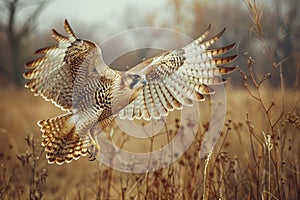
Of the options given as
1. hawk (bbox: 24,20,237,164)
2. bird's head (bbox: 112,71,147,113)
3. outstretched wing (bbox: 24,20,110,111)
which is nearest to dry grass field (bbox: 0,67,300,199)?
hawk (bbox: 24,20,237,164)

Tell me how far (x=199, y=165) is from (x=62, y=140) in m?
1.23

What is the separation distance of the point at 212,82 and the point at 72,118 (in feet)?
4.11

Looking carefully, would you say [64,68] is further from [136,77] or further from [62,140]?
[62,140]

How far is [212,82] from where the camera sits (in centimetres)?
388

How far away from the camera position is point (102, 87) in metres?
3.82

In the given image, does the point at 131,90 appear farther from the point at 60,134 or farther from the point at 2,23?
the point at 2,23

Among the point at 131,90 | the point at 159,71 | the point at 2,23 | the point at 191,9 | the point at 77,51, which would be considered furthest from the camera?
the point at 2,23

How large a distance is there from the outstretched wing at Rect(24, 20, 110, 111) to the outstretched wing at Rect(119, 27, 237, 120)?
532 mm

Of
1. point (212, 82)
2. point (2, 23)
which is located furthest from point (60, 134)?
point (2, 23)

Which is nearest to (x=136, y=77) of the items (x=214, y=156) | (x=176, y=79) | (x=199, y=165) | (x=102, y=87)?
(x=102, y=87)

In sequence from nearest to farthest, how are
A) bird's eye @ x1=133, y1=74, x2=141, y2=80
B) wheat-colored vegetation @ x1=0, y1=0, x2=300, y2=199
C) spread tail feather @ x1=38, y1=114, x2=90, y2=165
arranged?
1. wheat-colored vegetation @ x1=0, y1=0, x2=300, y2=199
2. bird's eye @ x1=133, y1=74, x2=141, y2=80
3. spread tail feather @ x1=38, y1=114, x2=90, y2=165

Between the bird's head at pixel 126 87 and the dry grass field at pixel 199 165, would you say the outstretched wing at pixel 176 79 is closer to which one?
the bird's head at pixel 126 87

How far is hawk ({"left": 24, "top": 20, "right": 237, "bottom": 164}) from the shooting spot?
3609 mm

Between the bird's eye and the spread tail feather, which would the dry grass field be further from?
the bird's eye
